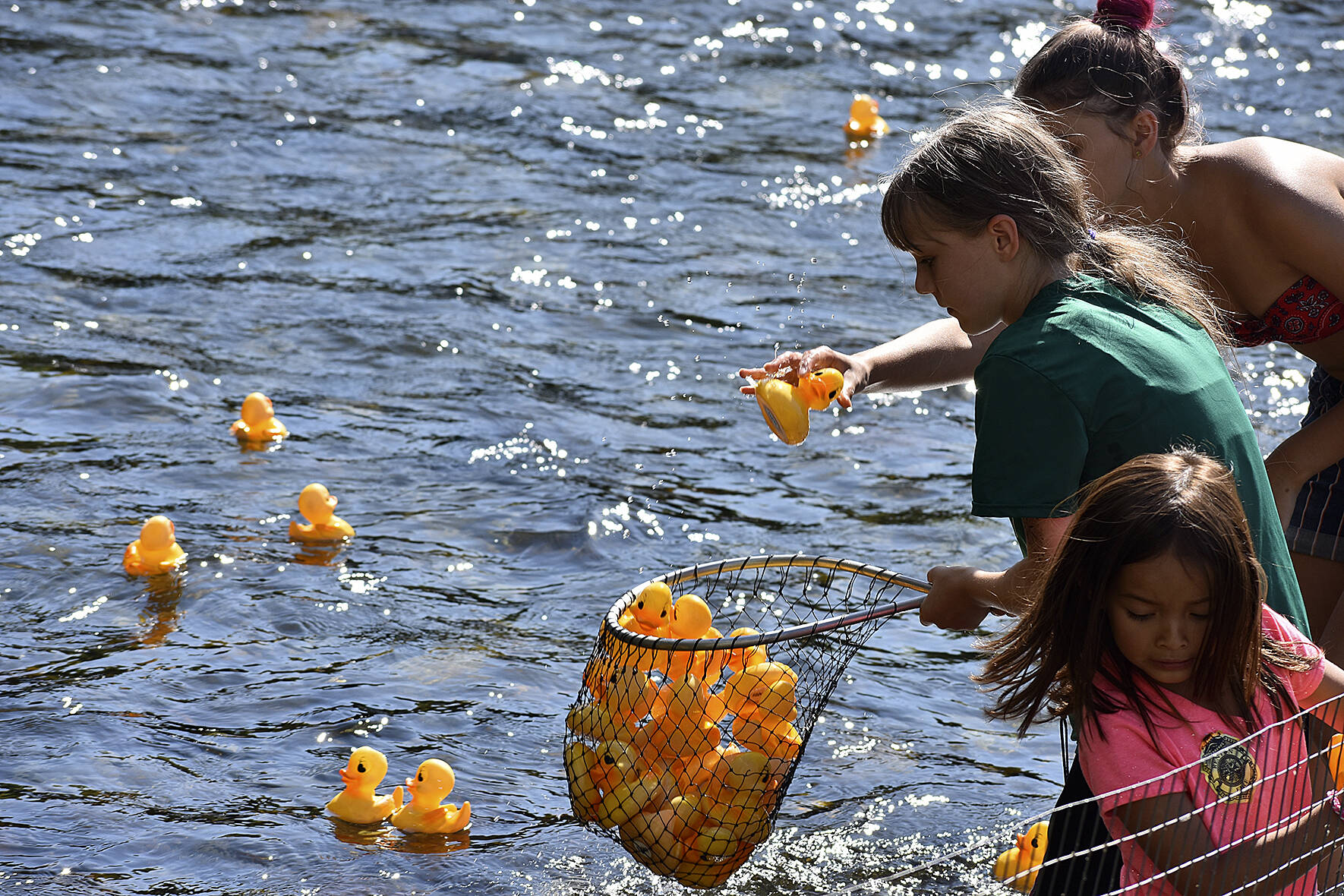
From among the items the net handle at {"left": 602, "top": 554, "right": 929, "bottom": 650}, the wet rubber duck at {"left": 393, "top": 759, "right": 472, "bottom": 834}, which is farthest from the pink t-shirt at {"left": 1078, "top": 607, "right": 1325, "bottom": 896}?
the wet rubber duck at {"left": 393, "top": 759, "right": 472, "bottom": 834}

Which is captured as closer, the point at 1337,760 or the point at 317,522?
the point at 1337,760

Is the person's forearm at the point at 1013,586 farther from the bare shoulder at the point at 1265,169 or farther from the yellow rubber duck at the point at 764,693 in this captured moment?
the bare shoulder at the point at 1265,169

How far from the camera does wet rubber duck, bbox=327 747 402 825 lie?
4453 mm

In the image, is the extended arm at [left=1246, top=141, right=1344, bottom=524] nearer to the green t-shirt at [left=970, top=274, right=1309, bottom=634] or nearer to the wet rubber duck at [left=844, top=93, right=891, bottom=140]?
the green t-shirt at [left=970, top=274, right=1309, bottom=634]

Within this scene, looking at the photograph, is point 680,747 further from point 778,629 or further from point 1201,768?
point 1201,768

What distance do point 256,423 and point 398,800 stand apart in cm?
305

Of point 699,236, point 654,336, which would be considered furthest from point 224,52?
point 654,336

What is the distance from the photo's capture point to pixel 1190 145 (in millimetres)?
3938

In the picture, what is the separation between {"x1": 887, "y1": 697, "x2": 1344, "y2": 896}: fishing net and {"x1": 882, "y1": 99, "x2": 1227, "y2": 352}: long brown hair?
0.89 metres

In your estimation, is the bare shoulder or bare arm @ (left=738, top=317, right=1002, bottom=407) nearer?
the bare shoulder

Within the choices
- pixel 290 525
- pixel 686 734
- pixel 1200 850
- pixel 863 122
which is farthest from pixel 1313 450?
pixel 863 122

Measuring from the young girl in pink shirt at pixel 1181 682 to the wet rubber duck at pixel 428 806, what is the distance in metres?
1.94

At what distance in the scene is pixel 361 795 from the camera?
14.6 feet

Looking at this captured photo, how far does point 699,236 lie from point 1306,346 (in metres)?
6.49
